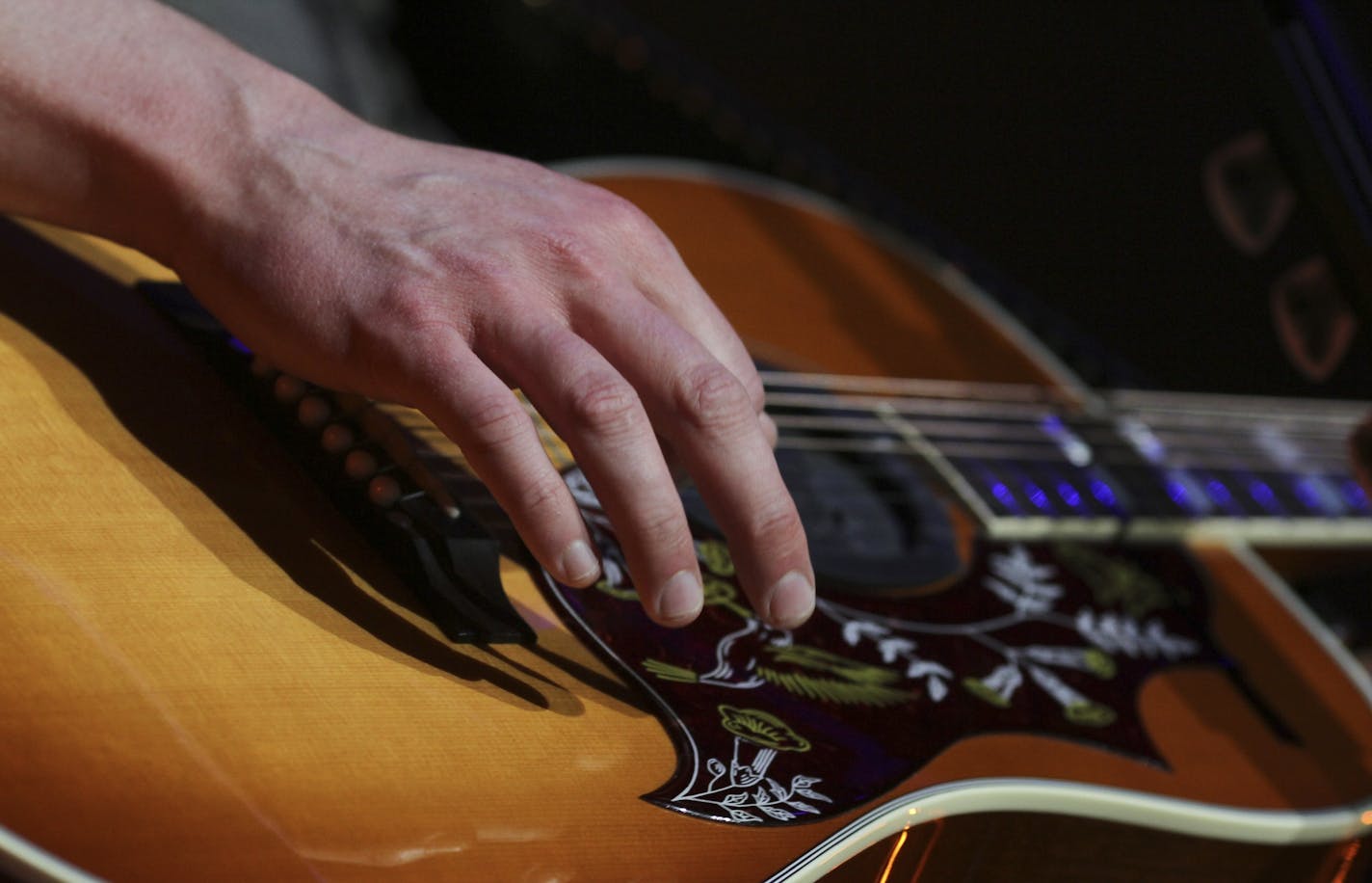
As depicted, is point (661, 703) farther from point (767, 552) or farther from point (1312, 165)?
point (1312, 165)

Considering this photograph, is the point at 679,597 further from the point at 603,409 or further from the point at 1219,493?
the point at 1219,493

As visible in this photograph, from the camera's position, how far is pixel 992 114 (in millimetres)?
1542

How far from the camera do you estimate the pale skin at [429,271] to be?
459 millimetres

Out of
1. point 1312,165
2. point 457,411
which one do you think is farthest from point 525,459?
point 1312,165

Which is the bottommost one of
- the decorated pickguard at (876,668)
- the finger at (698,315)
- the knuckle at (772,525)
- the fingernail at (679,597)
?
the decorated pickguard at (876,668)

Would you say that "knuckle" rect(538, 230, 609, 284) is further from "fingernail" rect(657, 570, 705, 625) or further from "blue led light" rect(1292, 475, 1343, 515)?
"blue led light" rect(1292, 475, 1343, 515)

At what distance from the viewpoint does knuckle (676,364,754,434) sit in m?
0.47

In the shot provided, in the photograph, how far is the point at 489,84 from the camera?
1392 millimetres

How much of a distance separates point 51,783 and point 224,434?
21 centimetres

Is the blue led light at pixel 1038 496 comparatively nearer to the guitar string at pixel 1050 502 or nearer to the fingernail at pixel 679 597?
the guitar string at pixel 1050 502

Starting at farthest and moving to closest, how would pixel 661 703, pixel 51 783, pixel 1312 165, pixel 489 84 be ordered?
1. pixel 489 84
2. pixel 1312 165
3. pixel 661 703
4. pixel 51 783

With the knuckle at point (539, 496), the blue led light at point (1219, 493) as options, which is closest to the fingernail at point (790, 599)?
the knuckle at point (539, 496)

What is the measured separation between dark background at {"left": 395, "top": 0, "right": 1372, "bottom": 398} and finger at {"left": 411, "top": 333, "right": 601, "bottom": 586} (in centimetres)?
83

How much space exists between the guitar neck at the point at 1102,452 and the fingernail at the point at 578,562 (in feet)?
1.06
